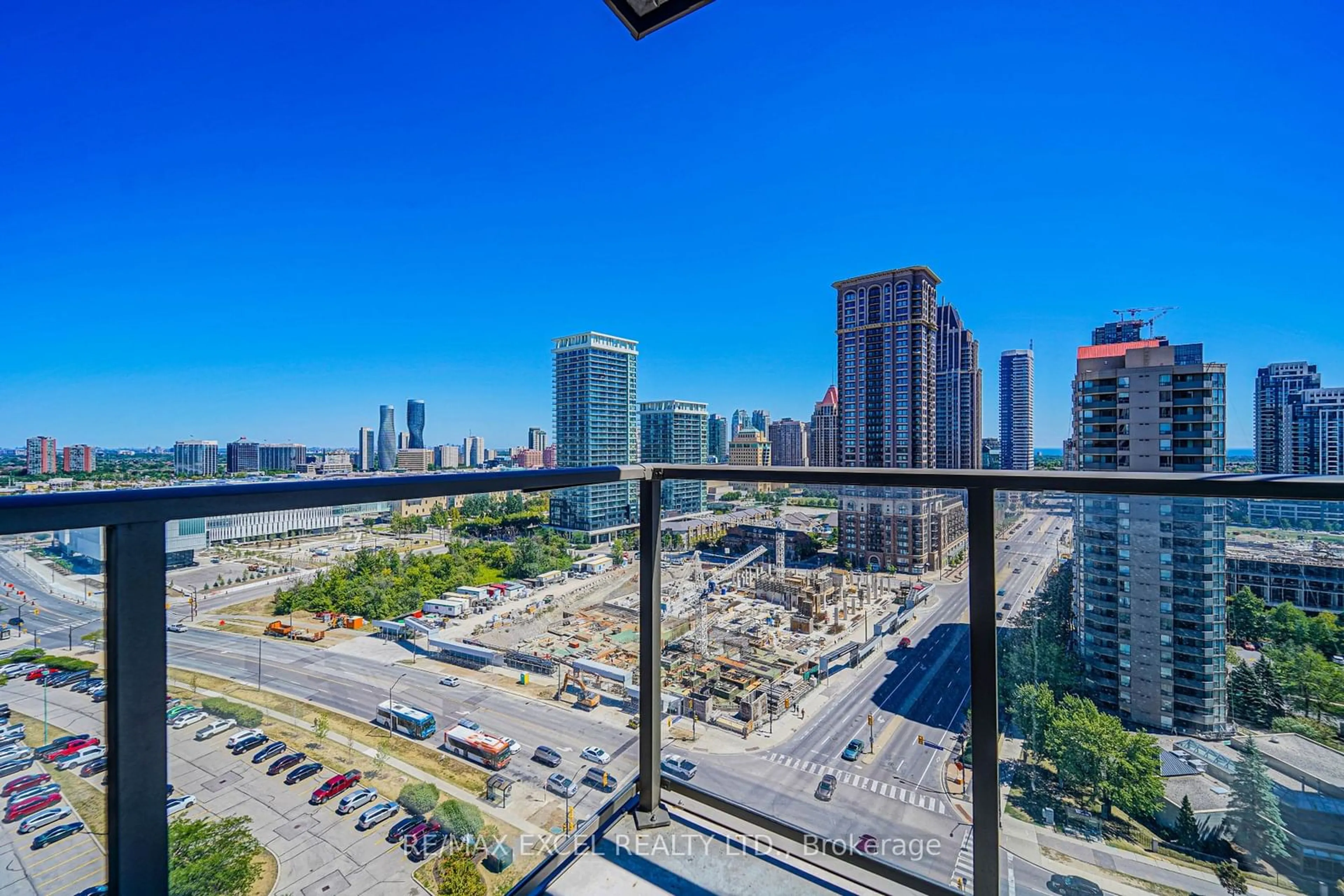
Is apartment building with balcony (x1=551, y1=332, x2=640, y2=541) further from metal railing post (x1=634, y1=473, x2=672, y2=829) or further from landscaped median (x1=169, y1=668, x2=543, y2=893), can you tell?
landscaped median (x1=169, y1=668, x2=543, y2=893)

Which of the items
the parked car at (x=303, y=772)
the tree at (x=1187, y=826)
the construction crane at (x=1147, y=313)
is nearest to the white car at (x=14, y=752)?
the parked car at (x=303, y=772)

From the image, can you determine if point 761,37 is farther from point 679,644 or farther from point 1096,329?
point 1096,329

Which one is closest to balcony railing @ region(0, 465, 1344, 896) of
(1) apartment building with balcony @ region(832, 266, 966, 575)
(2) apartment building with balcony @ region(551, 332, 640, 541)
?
(2) apartment building with balcony @ region(551, 332, 640, 541)

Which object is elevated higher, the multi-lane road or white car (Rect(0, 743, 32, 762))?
white car (Rect(0, 743, 32, 762))

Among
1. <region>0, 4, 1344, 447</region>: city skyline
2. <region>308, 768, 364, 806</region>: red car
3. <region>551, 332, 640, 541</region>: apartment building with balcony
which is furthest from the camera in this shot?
<region>551, 332, 640, 541</region>: apartment building with balcony

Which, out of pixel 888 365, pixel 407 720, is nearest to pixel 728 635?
pixel 407 720

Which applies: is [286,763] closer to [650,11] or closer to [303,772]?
[303,772]
